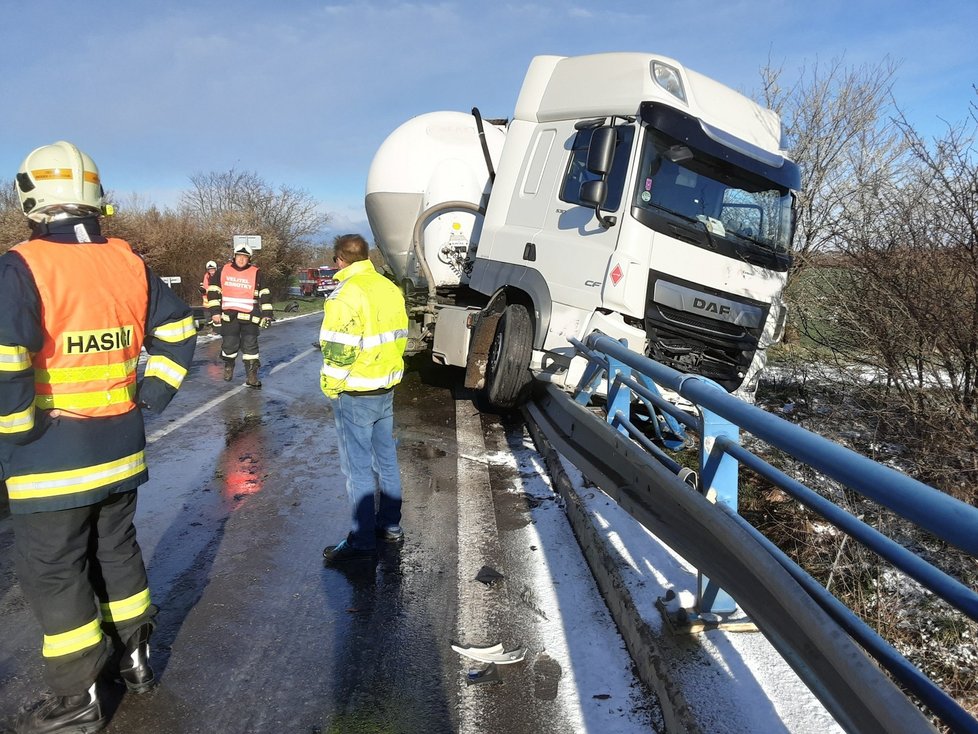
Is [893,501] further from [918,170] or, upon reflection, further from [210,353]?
[210,353]

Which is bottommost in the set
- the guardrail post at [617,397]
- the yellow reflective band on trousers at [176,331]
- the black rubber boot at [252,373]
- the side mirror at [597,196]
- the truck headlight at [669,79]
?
the black rubber boot at [252,373]

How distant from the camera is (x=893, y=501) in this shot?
1521mm

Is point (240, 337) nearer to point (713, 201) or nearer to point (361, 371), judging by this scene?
point (361, 371)

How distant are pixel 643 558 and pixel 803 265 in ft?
15.5

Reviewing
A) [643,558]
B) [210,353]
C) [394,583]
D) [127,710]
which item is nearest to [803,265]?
[643,558]

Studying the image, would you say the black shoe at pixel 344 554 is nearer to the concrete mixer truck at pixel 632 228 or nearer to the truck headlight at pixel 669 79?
the concrete mixer truck at pixel 632 228

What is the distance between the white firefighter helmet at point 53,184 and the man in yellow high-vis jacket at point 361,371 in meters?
1.33

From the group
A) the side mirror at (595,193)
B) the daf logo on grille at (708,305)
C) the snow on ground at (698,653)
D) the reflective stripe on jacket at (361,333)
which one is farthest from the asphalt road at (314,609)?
the side mirror at (595,193)

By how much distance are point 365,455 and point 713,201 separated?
148 inches

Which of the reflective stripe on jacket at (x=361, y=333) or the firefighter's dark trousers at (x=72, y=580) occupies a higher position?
the reflective stripe on jacket at (x=361, y=333)

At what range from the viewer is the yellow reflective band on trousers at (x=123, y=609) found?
271cm

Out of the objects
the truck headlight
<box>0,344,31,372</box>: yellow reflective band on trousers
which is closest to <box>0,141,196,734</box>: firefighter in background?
<box>0,344,31,372</box>: yellow reflective band on trousers

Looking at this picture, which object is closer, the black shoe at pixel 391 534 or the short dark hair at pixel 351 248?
the short dark hair at pixel 351 248

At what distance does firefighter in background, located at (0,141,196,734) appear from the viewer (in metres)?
2.38
